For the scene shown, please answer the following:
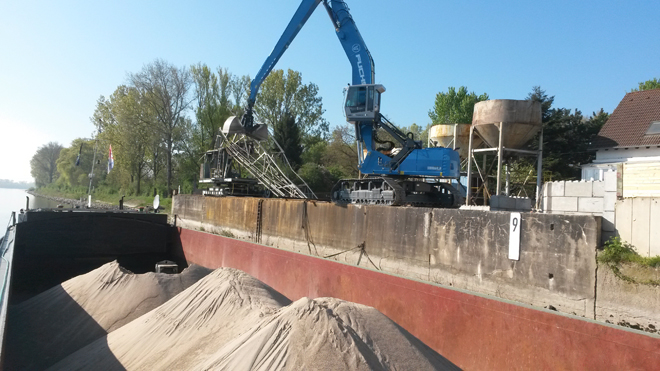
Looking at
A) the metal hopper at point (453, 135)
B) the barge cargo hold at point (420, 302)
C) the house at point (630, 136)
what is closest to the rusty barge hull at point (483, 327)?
the barge cargo hold at point (420, 302)

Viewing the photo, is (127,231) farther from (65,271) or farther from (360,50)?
(360,50)

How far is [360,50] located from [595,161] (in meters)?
13.4

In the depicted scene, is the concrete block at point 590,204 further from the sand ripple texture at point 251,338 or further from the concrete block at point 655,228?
the sand ripple texture at point 251,338

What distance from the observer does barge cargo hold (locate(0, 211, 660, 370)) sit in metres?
6.11

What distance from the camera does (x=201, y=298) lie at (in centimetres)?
915

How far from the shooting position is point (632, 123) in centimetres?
2094

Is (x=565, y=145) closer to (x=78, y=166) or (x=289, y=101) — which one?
(x=289, y=101)

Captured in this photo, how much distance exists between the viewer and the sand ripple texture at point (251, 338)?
5500 millimetres

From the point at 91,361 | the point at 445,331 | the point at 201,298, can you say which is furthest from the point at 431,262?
the point at 91,361

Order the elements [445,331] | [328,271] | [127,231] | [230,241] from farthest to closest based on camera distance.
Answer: [127,231] < [230,241] < [328,271] < [445,331]

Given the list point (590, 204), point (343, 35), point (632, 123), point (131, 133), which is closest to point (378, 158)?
point (343, 35)

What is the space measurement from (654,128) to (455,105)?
889 inches

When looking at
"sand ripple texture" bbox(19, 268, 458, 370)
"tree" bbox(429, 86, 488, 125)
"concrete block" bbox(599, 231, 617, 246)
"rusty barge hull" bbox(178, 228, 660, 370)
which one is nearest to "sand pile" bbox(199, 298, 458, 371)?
"sand ripple texture" bbox(19, 268, 458, 370)

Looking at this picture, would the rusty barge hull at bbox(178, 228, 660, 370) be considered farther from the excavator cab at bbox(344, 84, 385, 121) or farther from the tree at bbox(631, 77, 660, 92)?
the tree at bbox(631, 77, 660, 92)
